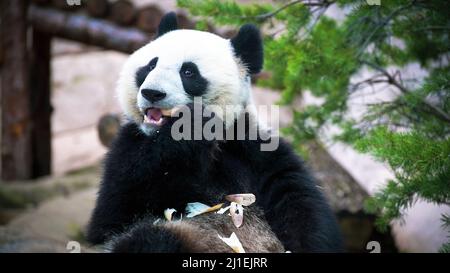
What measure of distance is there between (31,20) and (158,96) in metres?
5.28

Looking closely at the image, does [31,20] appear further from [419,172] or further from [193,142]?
[419,172]

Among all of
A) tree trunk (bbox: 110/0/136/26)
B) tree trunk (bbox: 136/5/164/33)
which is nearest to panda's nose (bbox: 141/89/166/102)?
tree trunk (bbox: 136/5/164/33)

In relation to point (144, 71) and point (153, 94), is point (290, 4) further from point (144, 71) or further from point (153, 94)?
point (153, 94)

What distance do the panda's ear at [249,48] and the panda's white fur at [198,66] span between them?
0.07 metres

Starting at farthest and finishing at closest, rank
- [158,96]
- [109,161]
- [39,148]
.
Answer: [39,148] → [109,161] → [158,96]

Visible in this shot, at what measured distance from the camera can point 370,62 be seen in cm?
477

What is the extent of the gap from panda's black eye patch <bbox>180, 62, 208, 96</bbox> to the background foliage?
63 centimetres

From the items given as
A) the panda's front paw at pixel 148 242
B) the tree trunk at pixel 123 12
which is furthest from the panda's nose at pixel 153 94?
the tree trunk at pixel 123 12

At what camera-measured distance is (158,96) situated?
11.3 ft

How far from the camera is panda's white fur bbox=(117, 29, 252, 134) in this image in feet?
11.9

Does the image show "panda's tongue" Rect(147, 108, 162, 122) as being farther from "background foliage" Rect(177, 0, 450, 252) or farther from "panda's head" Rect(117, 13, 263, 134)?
"background foliage" Rect(177, 0, 450, 252)

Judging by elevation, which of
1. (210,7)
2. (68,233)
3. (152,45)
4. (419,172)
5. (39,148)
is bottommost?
(68,233)

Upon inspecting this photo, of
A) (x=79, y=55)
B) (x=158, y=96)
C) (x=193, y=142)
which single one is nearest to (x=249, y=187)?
(x=193, y=142)

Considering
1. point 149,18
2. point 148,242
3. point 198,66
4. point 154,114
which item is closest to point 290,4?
point 198,66
